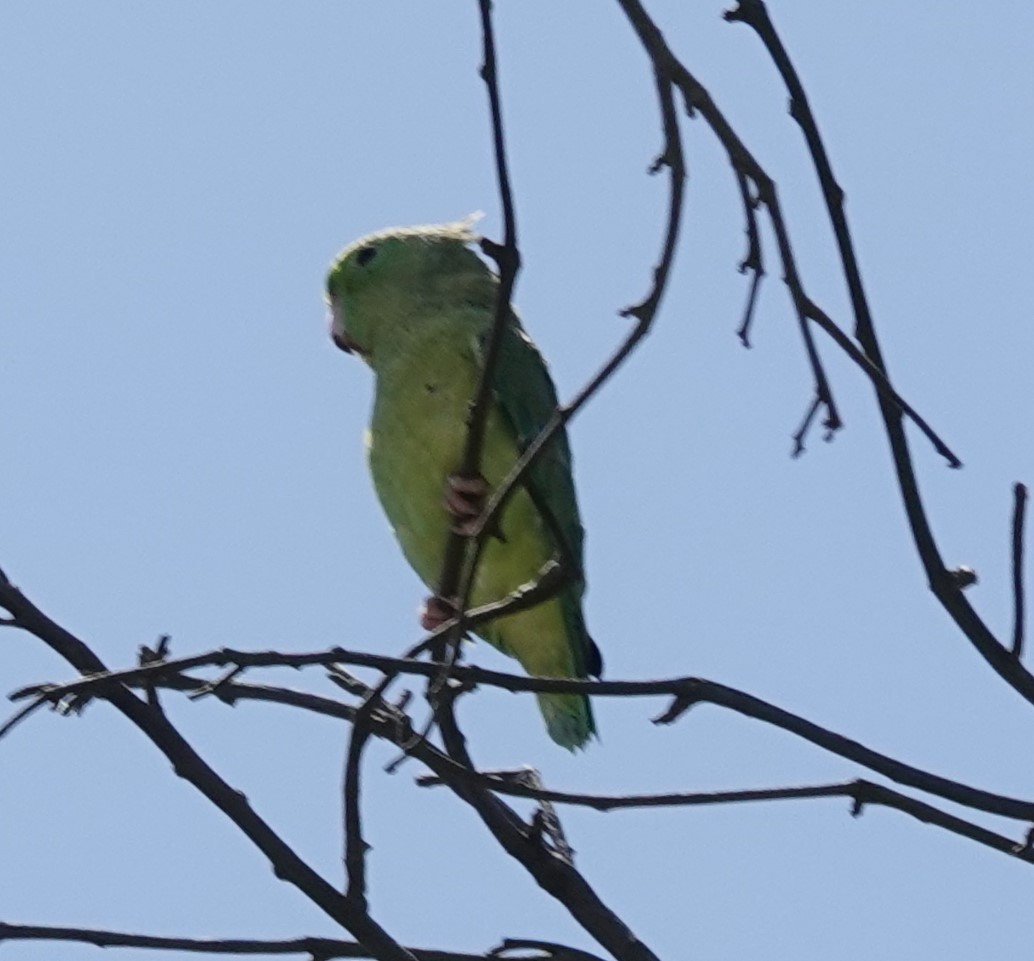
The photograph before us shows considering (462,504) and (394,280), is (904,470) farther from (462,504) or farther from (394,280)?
(394,280)

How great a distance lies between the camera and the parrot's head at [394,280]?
5.37m

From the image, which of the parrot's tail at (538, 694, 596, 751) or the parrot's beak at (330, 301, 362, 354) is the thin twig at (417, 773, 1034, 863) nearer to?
the parrot's tail at (538, 694, 596, 751)

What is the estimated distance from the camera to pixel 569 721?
16.1 feet

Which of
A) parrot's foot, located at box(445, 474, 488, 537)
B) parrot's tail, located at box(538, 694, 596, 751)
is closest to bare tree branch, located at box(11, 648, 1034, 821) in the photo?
parrot's foot, located at box(445, 474, 488, 537)

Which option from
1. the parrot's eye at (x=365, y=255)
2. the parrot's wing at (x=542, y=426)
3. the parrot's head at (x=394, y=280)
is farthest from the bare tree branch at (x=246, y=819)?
the parrot's eye at (x=365, y=255)

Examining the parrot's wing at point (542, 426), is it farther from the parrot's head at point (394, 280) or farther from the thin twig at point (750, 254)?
the thin twig at point (750, 254)

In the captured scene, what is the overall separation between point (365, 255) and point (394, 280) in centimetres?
25

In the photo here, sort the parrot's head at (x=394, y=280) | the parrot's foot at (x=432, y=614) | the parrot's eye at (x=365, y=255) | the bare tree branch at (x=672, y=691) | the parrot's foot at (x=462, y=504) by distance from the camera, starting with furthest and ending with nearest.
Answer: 1. the parrot's eye at (x=365, y=255)
2. the parrot's head at (x=394, y=280)
3. the parrot's foot at (x=462, y=504)
4. the parrot's foot at (x=432, y=614)
5. the bare tree branch at (x=672, y=691)

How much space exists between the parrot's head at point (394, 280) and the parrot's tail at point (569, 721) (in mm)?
1260

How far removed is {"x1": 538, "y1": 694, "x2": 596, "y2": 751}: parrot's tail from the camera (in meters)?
4.90

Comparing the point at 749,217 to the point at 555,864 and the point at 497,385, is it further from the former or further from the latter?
the point at 497,385

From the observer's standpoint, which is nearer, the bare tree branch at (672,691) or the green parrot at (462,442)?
the bare tree branch at (672,691)

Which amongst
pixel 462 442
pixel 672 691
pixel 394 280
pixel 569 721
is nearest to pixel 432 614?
pixel 462 442

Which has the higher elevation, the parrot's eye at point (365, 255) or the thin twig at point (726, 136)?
the parrot's eye at point (365, 255)
